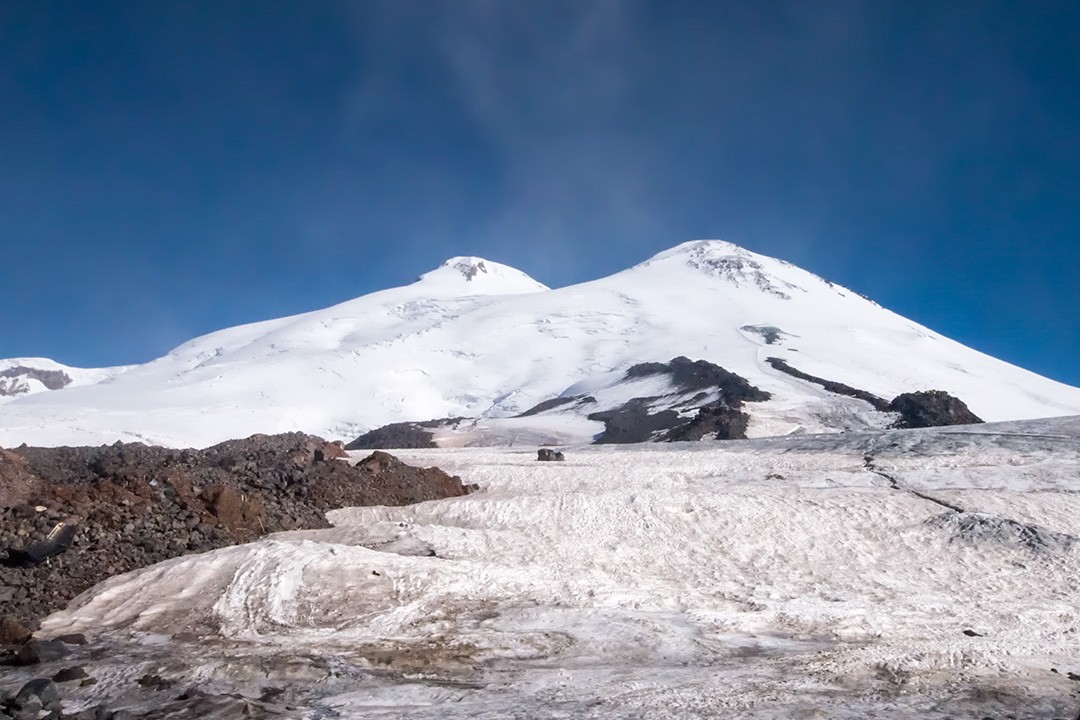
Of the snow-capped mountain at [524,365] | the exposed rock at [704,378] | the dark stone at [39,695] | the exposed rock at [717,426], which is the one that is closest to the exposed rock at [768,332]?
the snow-capped mountain at [524,365]

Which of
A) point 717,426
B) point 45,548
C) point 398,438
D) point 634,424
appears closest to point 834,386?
point 634,424

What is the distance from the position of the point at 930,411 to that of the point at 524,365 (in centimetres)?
6909

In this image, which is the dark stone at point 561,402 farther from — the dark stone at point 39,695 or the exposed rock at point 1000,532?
the dark stone at point 39,695

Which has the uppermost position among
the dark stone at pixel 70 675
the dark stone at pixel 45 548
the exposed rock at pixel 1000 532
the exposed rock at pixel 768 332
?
the exposed rock at pixel 768 332

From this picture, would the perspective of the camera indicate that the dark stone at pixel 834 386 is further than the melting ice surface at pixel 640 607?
Yes

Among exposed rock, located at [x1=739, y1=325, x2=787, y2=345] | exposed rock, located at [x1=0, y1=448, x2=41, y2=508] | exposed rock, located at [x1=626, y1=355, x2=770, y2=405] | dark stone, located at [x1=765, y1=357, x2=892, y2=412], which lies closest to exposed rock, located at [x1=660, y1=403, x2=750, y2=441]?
exposed rock, located at [x1=626, y1=355, x2=770, y2=405]

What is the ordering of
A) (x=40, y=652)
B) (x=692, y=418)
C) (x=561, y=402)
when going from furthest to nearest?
(x=561, y=402) < (x=692, y=418) < (x=40, y=652)

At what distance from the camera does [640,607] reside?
9031mm

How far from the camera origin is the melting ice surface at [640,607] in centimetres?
655

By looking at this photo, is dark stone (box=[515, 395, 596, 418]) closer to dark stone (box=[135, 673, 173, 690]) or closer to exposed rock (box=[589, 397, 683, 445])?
exposed rock (box=[589, 397, 683, 445])

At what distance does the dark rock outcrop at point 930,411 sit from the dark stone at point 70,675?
143 feet

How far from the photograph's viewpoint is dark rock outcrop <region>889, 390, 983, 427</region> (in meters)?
44.0

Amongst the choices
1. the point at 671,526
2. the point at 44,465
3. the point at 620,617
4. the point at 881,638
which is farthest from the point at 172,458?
the point at 881,638

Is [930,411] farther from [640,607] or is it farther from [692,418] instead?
[640,607]
